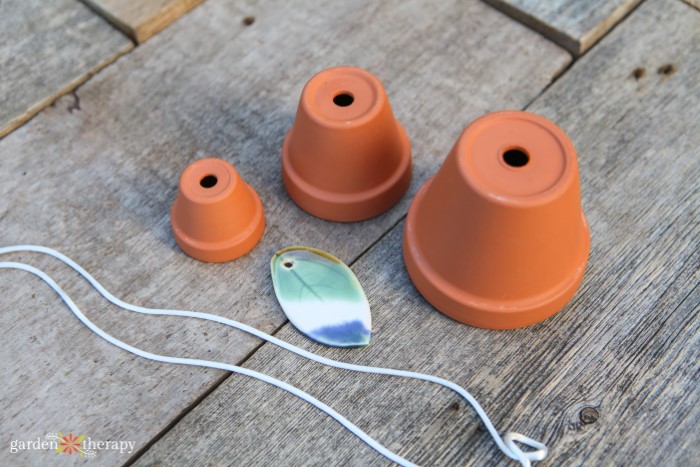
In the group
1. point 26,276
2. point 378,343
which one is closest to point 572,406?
point 378,343

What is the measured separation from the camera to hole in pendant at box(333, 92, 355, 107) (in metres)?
1.18

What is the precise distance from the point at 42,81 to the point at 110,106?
0.53 feet

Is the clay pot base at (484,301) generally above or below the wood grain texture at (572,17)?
below

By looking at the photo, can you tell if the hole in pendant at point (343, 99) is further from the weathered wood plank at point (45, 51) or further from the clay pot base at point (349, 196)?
the weathered wood plank at point (45, 51)

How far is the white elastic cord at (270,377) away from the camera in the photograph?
1.04 meters

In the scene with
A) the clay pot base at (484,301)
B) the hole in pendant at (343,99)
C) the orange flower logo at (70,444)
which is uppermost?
the hole in pendant at (343,99)

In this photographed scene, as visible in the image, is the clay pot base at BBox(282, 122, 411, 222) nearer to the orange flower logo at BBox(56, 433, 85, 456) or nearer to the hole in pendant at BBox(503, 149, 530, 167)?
the hole in pendant at BBox(503, 149, 530, 167)

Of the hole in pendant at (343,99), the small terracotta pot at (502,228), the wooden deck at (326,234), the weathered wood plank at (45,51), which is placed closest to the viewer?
the small terracotta pot at (502,228)

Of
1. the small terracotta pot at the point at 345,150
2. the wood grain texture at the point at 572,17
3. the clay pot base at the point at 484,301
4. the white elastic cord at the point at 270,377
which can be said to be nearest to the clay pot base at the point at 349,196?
the small terracotta pot at the point at 345,150

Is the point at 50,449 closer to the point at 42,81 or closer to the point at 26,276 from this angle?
the point at 26,276

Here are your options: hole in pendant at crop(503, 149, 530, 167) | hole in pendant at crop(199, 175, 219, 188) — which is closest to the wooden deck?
hole in pendant at crop(199, 175, 219, 188)

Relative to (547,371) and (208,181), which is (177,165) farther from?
(547,371)

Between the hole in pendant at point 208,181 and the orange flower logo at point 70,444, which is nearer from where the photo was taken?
the orange flower logo at point 70,444

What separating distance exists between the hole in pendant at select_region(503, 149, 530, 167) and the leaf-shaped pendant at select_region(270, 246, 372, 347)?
0.34m
